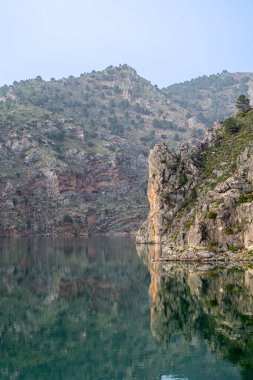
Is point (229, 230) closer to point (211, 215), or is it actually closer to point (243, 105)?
point (211, 215)

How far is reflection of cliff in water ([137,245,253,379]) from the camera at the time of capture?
35322 millimetres

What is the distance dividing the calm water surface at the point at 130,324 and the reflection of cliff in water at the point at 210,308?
0.09 metres

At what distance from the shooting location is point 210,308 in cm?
4712

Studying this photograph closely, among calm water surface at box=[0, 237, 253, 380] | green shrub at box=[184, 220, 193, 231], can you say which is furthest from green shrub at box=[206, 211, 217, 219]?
calm water surface at box=[0, 237, 253, 380]

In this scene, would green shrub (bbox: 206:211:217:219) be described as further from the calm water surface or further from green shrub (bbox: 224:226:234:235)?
the calm water surface

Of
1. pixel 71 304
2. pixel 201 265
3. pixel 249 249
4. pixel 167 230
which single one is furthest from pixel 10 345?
pixel 167 230

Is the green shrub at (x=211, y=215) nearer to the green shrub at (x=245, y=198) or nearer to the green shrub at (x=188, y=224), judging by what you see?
the green shrub at (x=245, y=198)

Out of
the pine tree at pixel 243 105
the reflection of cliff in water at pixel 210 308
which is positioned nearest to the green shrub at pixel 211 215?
the reflection of cliff in water at pixel 210 308

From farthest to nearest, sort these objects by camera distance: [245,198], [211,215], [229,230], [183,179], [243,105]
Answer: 1. [243,105]
2. [183,179]
3. [211,215]
4. [245,198]
5. [229,230]

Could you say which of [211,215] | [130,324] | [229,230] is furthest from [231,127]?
[130,324]

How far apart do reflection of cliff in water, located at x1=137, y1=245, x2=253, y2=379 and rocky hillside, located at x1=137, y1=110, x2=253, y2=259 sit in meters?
11.6

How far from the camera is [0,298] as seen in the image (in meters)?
59.5

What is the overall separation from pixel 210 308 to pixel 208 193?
47192mm

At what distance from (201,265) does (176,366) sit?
152ft
